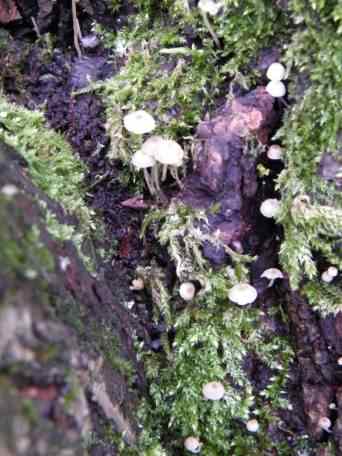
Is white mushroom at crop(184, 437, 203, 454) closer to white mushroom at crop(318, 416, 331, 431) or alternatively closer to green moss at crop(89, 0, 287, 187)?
white mushroom at crop(318, 416, 331, 431)

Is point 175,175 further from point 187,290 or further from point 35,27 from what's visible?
point 35,27

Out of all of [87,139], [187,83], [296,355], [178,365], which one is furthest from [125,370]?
[187,83]

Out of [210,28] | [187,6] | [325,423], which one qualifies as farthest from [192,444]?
[187,6]

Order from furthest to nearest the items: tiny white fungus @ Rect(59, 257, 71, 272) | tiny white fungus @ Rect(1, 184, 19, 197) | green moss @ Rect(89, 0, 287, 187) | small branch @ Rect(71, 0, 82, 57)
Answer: small branch @ Rect(71, 0, 82, 57) < green moss @ Rect(89, 0, 287, 187) < tiny white fungus @ Rect(59, 257, 71, 272) < tiny white fungus @ Rect(1, 184, 19, 197)

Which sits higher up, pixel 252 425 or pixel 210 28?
pixel 210 28

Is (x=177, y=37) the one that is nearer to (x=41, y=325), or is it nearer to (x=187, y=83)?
(x=187, y=83)

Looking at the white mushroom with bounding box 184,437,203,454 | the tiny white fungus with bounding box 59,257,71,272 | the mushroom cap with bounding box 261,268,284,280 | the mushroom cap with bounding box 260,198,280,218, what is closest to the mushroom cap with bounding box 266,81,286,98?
the mushroom cap with bounding box 260,198,280,218
